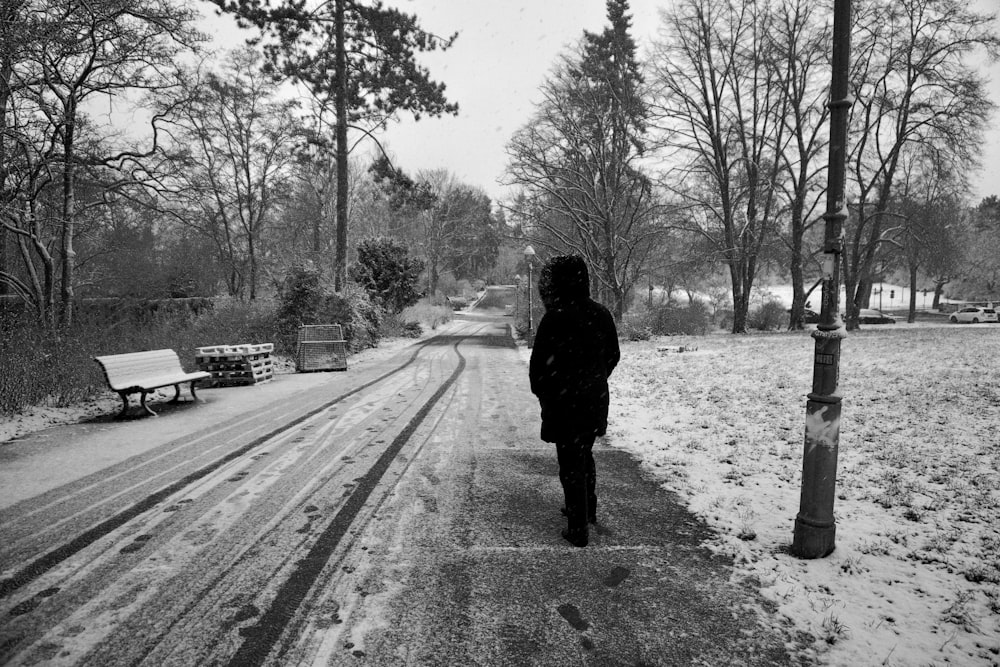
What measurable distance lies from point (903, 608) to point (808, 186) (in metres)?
24.1

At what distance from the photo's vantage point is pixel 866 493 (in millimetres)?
3912

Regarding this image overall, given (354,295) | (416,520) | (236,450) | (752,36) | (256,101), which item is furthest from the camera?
(256,101)

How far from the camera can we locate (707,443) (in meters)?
5.43

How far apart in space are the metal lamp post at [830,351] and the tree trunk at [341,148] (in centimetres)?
1461

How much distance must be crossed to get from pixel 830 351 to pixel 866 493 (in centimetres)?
185

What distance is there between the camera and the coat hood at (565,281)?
10.5ft

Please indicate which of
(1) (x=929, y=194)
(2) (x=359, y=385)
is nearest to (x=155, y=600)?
(2) (x=359, y=385)

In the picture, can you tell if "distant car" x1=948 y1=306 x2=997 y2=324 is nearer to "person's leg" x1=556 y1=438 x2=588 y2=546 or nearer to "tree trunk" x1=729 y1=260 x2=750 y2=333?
"tree trunk" x1=729 y1=260 x2=750 y2=333

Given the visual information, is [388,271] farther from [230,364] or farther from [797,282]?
[797,282]

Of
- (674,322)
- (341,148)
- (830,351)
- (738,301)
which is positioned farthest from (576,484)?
(738,301)

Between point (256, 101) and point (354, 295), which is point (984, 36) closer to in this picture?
point (354, 295)

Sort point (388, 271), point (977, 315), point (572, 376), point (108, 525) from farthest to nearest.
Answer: point (977, 315) < point (388, 271) < point (108, 525) < point (572, 376)

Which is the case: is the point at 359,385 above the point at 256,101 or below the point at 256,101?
below

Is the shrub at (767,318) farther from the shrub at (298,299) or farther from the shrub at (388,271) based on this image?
the shrub at (298,299)
